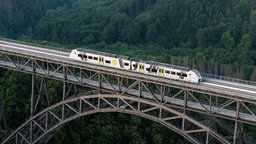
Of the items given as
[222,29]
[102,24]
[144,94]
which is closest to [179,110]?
[144,94]

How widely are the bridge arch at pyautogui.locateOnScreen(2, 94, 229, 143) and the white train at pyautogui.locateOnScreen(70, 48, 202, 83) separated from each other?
353cm

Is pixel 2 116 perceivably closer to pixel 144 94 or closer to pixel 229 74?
pixel 144 94

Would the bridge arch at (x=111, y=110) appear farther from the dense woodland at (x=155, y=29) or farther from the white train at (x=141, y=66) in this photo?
the dense woodland at (x=155, y=29)

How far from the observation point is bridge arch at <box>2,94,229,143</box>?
1651 inches

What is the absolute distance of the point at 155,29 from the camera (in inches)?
4803

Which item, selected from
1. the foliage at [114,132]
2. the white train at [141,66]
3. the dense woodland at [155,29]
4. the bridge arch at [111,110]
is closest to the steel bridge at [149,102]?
the bridge arch at [111,110]

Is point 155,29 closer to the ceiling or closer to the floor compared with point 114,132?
closer to the ceiling

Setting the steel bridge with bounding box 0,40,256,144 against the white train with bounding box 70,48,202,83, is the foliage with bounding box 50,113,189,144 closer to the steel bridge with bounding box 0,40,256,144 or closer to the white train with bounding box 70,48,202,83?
the steel bridge with bounding box 0,40,256,144

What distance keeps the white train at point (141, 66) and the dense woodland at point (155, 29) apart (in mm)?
41727

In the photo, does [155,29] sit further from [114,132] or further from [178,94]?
[178,94]

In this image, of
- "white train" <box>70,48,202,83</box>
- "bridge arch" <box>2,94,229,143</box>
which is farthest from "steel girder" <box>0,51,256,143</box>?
"white train" <box>70,48,202,83</box>

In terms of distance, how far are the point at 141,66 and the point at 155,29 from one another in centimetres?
7593

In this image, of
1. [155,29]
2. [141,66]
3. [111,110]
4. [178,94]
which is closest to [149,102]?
[178,94]

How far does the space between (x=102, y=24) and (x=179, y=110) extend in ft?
282
